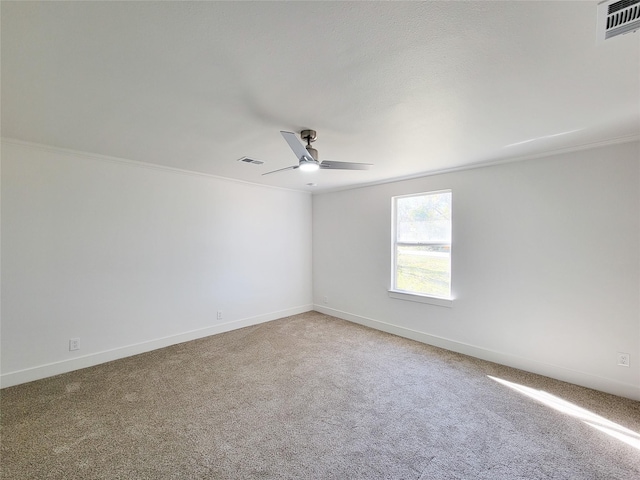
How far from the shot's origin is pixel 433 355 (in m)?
3.56

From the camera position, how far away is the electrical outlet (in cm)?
262

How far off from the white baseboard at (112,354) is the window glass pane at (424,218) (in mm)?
2820

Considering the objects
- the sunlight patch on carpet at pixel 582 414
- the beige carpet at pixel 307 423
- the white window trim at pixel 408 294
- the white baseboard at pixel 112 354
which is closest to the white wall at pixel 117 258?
the white baseboard at pixel 112 354

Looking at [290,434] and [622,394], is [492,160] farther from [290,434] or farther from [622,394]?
[290,434]

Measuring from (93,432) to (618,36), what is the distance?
13.3 feet

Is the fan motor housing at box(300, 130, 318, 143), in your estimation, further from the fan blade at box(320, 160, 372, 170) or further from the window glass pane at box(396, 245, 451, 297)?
the window glass pane at box(396, 245, 451, 297)

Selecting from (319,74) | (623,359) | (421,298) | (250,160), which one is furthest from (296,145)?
(623,359)

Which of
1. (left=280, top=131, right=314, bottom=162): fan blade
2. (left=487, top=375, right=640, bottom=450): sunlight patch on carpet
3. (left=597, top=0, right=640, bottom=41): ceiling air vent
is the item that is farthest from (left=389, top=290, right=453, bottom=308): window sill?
(left=597, top=0, right=640, bottom=41): ceiling air vent

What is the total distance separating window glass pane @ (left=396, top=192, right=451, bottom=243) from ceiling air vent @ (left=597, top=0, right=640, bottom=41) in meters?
2.66

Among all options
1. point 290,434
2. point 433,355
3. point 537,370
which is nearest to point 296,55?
point 290,434

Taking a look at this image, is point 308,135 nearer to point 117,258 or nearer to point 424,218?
point 424,218

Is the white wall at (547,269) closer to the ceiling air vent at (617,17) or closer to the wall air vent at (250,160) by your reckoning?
the ceiling air vent at (617,17)

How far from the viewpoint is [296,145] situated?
2.06 metres

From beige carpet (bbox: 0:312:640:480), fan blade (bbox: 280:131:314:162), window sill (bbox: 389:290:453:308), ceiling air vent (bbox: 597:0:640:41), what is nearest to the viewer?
ceiling air vent (bbox: 597:0:640:41)
